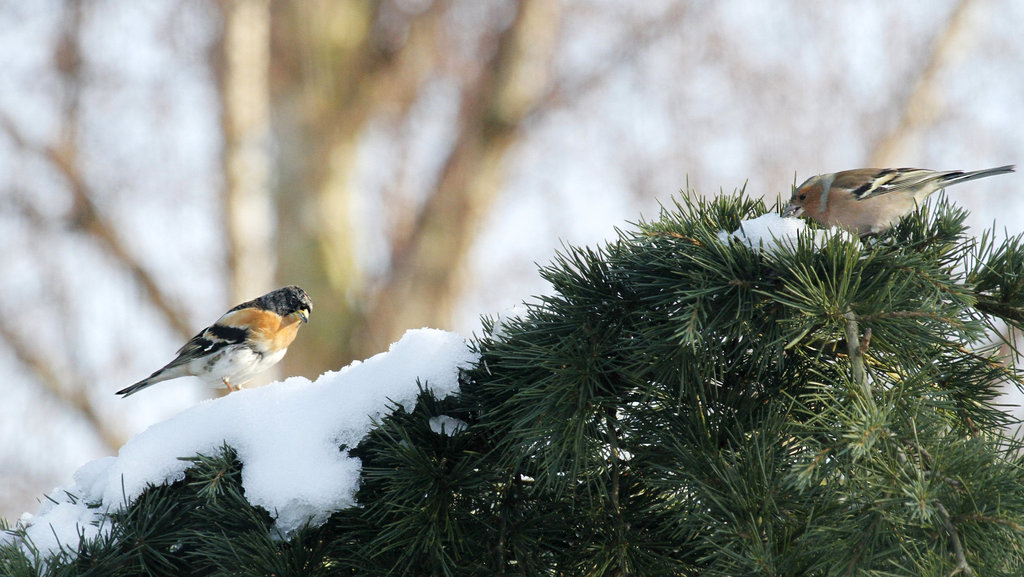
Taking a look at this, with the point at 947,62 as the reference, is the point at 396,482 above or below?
below

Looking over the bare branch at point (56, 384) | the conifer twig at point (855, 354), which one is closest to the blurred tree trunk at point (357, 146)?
the bare branch at point (56, 384)

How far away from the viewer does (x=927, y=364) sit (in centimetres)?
100

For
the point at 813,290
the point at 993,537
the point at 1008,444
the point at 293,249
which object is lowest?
the point at 993,537

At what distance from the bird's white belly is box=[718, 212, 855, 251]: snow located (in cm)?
231

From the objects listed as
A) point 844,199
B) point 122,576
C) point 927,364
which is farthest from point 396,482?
point 844,199

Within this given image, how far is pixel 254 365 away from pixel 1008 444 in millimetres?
2648

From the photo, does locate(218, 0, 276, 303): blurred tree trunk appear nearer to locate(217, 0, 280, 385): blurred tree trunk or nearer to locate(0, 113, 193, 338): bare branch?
locate(217, 0, 280, 385): blurred tree trunk

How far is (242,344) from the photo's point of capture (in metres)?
3.08

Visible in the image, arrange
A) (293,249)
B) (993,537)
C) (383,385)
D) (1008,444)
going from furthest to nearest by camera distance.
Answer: (293,249), (383,385), (1008,444), (993,537)

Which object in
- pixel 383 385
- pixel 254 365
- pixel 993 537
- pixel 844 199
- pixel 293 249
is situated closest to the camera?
pixel 993 537

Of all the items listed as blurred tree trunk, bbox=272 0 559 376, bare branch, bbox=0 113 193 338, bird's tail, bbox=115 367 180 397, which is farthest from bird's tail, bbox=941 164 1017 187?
bare branch, bbox=0 113 193 338

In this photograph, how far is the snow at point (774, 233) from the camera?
104 centimetres

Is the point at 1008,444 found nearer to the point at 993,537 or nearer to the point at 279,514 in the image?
the point at 993,537

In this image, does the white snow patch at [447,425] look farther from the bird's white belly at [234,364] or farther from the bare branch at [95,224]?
the bare branch at [95,224]
